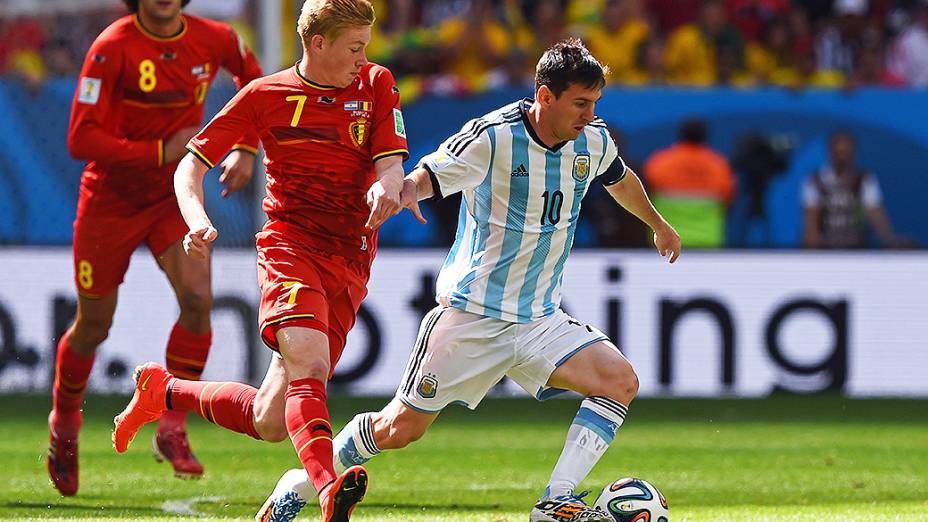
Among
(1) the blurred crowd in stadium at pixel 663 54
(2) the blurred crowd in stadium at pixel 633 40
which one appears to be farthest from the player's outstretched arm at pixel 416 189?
(2) the blurred crowd in stadium at pixel 633 40

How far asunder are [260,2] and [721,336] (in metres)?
4.12

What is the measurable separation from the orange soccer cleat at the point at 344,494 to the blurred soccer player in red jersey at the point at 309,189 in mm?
522

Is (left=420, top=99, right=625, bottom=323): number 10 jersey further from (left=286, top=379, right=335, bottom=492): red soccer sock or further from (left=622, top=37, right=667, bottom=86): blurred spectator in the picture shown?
(left=622, top=37, right=667, bottom=86): blurred spectator

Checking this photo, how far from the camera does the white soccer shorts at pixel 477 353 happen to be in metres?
5.79

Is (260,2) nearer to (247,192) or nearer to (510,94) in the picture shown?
(247,192)

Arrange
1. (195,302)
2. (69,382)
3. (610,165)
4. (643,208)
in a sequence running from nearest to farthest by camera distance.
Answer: (610,165) < (643,208) < (195,302) < (69,382)

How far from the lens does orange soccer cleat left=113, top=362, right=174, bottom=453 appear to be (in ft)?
19.5

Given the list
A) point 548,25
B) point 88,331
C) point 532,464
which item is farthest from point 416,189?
point 548,25

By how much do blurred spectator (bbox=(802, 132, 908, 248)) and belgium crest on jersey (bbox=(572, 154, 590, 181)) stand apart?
7.05 meters

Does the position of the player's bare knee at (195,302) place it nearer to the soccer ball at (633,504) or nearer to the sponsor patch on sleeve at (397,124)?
the sponsor patch on sleeve at (397,124)

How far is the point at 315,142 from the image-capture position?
18.4 feet

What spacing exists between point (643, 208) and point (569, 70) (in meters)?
0.83

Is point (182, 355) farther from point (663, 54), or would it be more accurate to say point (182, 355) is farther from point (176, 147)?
point (663, 54)

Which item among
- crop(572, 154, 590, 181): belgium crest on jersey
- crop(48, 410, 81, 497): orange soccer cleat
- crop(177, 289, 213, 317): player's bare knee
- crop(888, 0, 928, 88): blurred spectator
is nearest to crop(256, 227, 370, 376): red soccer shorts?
crop(572, 154, 590, 181): belgium crest on jersey
